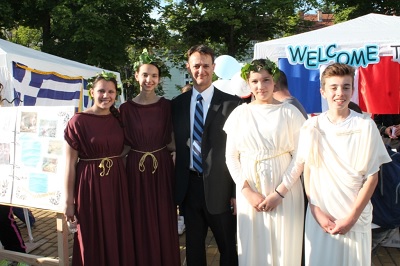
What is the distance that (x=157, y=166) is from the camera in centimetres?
284

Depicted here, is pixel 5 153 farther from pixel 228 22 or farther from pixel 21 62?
pixel 228 22

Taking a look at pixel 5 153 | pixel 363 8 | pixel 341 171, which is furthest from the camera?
pixel 363 8

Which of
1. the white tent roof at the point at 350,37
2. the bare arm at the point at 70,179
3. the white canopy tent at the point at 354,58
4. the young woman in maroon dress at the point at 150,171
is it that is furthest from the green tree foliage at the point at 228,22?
the bare arm at the point at 70,179

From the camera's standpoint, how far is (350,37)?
491 centimetres

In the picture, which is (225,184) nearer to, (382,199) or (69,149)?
(69,149)

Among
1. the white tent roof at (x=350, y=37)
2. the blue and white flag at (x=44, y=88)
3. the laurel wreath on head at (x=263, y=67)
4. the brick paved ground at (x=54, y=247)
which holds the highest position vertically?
the white tent roof at (x=350, y=37)

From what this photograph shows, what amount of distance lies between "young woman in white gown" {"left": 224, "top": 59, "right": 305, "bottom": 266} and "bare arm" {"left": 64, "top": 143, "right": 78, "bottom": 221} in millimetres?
1177

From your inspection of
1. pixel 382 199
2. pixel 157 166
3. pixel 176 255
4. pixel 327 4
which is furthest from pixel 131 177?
pixel 327 4

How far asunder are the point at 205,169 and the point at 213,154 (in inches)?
4.9

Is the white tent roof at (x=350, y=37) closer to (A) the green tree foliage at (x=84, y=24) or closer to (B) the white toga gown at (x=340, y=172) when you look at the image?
(B) the white toga gown at (x=340, y=172)

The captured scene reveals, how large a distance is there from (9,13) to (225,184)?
16.1 meters

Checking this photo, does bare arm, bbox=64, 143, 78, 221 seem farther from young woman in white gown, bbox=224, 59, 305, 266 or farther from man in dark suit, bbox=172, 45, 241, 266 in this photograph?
young woman in white gown, bbox=224, 59, 305, 266

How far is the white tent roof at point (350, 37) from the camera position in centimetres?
473

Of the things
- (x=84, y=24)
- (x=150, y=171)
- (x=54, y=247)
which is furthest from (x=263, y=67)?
(x=84, y=24)
